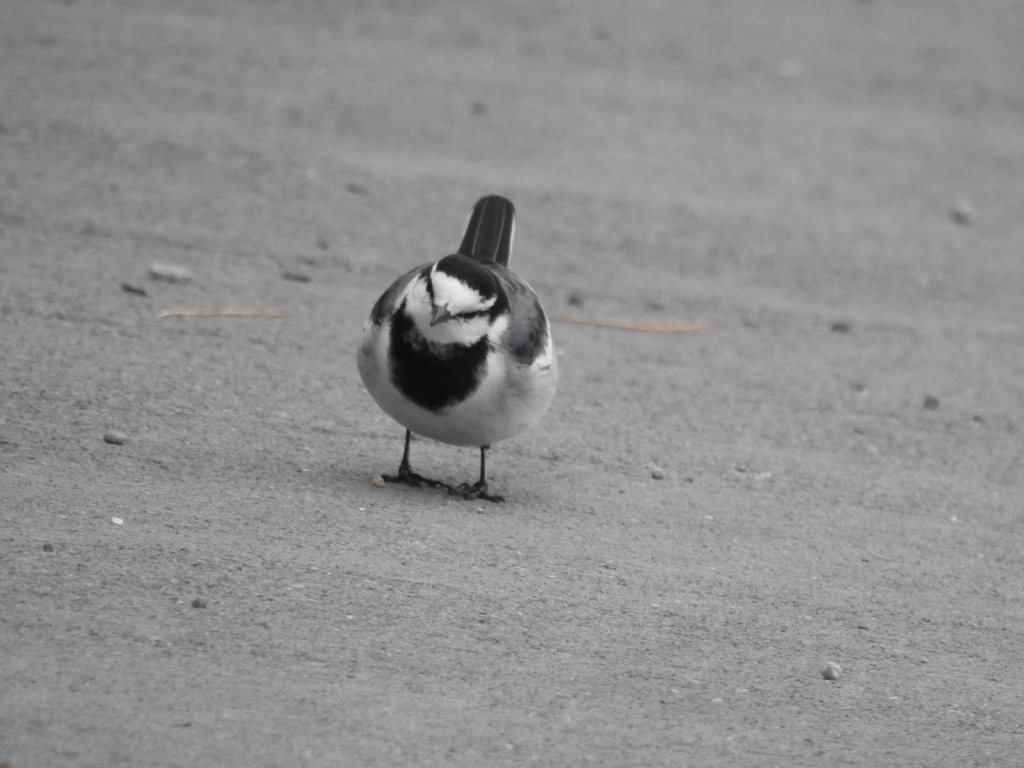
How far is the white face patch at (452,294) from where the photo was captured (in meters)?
4.34

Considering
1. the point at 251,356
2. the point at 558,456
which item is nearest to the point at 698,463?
the point at 558,456

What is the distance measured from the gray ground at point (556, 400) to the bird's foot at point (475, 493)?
47 mm

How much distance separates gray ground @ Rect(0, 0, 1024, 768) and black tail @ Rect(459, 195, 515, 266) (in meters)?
0.80

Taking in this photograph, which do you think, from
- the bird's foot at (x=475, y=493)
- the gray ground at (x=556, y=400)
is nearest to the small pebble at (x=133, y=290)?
the gray ground at (x=556, y=400)

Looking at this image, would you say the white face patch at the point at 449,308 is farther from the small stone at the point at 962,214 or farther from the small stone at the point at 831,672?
the small stone at the point at 962,214

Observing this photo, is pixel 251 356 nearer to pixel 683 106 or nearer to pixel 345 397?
pixel 345 397

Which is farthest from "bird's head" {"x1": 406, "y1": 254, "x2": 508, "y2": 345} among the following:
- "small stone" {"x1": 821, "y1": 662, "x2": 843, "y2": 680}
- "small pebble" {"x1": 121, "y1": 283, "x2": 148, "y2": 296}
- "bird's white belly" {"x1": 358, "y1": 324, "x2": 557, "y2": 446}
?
"small pebble" {"x1": 121, "y1": 283, "x2": 148, "y2": 296}

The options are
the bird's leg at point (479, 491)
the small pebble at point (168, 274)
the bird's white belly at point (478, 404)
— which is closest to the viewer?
the bird's white belly at point (478, 404)

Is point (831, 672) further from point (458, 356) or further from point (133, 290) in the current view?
point (133, 290)

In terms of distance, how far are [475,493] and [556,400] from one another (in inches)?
49.5

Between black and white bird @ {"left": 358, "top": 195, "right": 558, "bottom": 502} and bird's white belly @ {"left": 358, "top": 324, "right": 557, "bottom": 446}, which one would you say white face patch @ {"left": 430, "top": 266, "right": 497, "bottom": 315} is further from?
bird's white belly @ {"left": 358, "top": 324, "right": 557, "bottom": 446}

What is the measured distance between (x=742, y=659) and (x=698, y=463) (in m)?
1.67

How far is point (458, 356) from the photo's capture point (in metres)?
4.46

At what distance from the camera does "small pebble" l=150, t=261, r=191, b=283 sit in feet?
21.8
